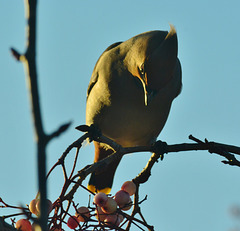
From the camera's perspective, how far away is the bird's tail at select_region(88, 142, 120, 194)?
4736mm

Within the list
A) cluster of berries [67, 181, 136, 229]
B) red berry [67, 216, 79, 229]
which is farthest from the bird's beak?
red berry [67, 216, 79, 229]

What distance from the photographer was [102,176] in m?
4.79

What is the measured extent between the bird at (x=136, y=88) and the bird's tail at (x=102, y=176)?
9.4 inches

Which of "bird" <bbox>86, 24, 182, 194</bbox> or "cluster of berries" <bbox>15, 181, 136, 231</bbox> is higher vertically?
"bird" <bbox>86, 24, 182, 194</bbox>

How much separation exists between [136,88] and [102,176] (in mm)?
999

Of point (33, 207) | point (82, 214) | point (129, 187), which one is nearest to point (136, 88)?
point (129, 187)

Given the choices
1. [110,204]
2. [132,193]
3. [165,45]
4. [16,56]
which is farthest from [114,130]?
[16,56]

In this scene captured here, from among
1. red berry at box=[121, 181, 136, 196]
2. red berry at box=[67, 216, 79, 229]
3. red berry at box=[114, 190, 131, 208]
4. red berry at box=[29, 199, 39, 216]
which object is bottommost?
red berry at box=[67, 216, 79, 229]

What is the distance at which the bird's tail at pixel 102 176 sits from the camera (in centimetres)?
474

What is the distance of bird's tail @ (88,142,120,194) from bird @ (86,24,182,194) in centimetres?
24

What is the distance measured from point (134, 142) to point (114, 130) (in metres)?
0.29

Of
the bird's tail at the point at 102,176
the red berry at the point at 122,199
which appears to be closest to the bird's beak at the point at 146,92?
the bird's tail at the point at 102,176

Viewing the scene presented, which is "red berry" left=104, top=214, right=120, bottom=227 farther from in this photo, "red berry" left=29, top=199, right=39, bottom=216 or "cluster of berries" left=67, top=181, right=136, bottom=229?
"red berry" left=29, top=199, right=39, bottom=216

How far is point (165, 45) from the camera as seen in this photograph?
167 inches
